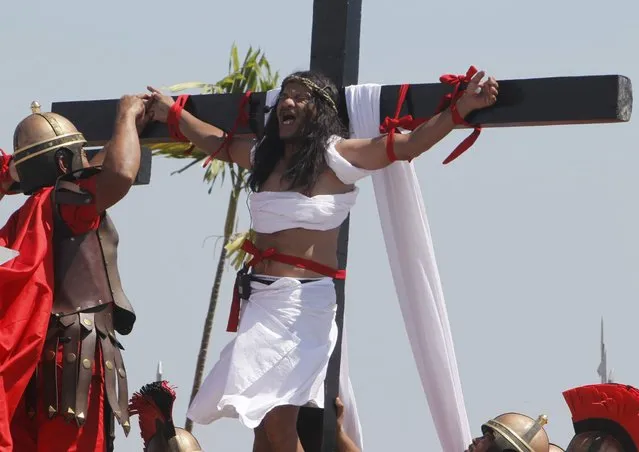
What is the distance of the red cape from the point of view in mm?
8977

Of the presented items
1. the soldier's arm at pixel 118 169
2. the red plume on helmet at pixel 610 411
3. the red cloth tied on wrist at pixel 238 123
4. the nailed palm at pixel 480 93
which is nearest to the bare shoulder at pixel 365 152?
the nailed palm at pixel 480 93

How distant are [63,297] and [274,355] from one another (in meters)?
0.99

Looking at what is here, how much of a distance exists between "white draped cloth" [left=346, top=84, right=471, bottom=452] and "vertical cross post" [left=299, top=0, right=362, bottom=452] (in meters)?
0.19

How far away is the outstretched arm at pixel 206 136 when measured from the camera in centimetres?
1012

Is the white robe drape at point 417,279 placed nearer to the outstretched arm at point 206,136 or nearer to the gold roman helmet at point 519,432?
the gold roman helmet at point 519,432

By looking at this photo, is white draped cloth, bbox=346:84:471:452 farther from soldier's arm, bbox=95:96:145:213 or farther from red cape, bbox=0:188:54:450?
red cape, bbox=0:188:54:450

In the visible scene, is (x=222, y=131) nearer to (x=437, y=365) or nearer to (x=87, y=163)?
(x=87, y=163)

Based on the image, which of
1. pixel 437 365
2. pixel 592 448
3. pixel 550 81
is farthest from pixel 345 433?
pixel 550 81

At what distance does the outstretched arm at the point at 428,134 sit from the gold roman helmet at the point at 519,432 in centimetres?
135

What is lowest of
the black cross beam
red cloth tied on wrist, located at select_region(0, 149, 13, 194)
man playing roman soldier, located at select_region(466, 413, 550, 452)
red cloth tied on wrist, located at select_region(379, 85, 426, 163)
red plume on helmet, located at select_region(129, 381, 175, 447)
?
red plume on helmet, located at select_region(129, 381, 175, 447)

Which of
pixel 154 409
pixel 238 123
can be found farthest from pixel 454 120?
pixel 154 409

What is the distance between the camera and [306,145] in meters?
9.62

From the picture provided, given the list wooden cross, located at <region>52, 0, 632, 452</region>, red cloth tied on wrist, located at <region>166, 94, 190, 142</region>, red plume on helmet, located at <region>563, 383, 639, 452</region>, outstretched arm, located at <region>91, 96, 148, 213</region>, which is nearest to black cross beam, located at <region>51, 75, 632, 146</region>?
wooden cross, located at <region>52, 0, 632, 452</region>

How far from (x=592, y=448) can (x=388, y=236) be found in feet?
4.55
